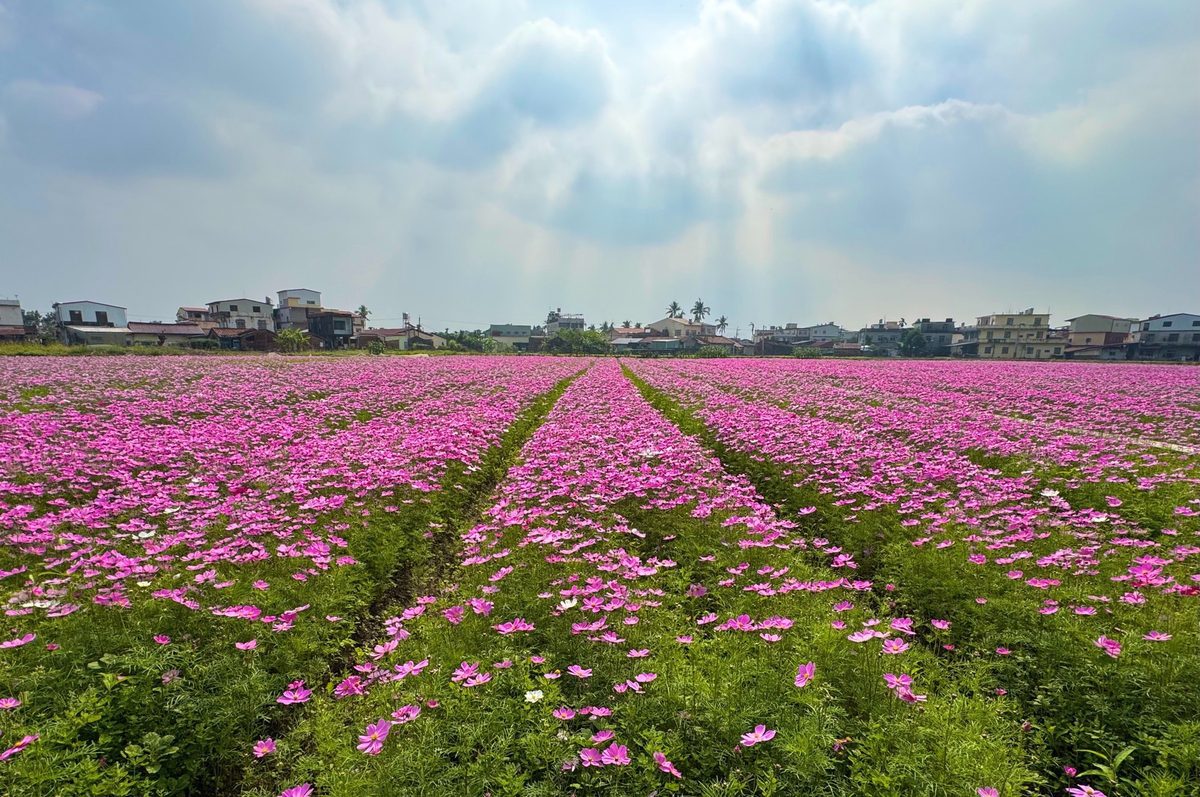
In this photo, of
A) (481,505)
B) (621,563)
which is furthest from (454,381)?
(621,563)

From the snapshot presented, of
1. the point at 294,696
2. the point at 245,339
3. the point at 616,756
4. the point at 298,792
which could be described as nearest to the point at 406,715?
the point at 298,792

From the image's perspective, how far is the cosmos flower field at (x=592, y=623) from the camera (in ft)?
9.61

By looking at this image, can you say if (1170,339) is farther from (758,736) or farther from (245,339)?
(245,339)

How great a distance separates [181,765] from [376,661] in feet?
3.85

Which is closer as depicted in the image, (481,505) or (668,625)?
(668,625)

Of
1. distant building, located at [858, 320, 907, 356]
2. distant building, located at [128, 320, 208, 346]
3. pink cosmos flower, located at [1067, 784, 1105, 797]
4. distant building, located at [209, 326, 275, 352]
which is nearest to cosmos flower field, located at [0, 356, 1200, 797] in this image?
pink cosmos flower, located at [1067, 784, 1105, 797]

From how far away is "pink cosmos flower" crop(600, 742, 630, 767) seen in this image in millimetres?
2785

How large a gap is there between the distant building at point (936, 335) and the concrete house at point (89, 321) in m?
123

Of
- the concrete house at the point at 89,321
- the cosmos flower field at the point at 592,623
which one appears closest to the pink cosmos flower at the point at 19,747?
the cosmos flower field at the point at 592,623

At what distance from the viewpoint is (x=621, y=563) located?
4945 millimetres

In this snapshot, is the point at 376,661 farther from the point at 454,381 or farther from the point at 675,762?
the point at 454,381

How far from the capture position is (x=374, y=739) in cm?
290

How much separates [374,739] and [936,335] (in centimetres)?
11249

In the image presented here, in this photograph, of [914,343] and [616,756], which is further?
[914,343]
